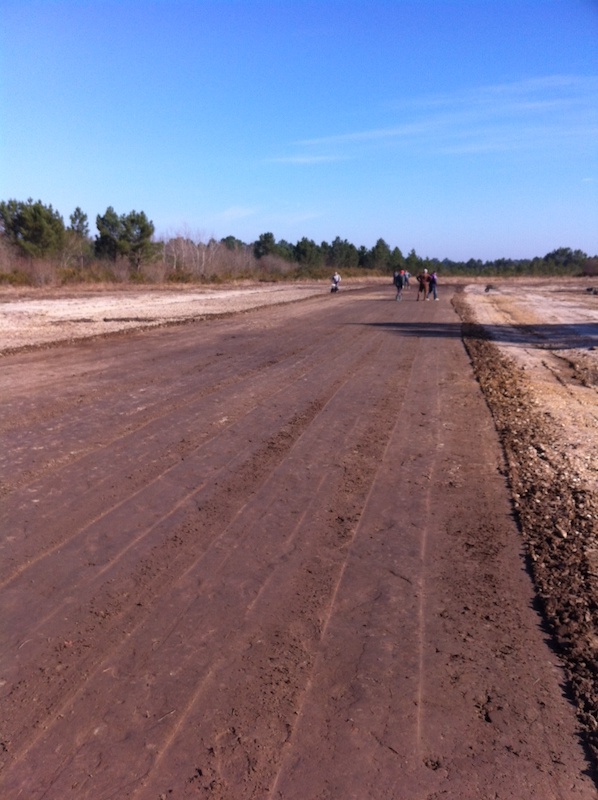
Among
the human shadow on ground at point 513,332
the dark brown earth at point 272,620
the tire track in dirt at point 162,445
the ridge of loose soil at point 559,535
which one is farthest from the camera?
the human shadow on ground at point 513,332

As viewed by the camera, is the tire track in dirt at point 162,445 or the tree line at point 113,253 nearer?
the tire track in dirt at point 162,445

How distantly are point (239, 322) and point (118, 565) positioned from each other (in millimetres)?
23772

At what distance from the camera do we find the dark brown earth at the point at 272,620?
11.3 ft

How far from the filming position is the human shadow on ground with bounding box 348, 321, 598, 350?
77.3 ft

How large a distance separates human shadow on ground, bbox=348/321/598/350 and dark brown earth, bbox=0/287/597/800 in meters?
14.0

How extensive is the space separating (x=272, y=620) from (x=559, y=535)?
283 cm

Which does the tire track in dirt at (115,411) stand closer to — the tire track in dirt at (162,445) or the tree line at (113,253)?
the tire track in dirt at (162,445)

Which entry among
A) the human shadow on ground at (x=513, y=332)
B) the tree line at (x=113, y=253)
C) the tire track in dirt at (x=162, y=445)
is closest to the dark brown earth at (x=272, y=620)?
the tire track in dirt at (x=162, y=445)

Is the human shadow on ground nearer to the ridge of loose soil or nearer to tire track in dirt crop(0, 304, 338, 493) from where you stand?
tire track in dirt crop(0, 304, 338, 493)

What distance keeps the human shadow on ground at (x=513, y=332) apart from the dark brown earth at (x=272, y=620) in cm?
1403

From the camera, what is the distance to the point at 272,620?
479 cm

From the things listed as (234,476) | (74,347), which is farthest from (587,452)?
(74,347)

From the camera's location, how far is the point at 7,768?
334cm

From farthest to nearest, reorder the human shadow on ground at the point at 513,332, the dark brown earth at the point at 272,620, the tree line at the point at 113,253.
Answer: the tree line at the point at 113,253, the human shadow on ground at the point at 513,332, the dark brown earth at the point at 272,620
